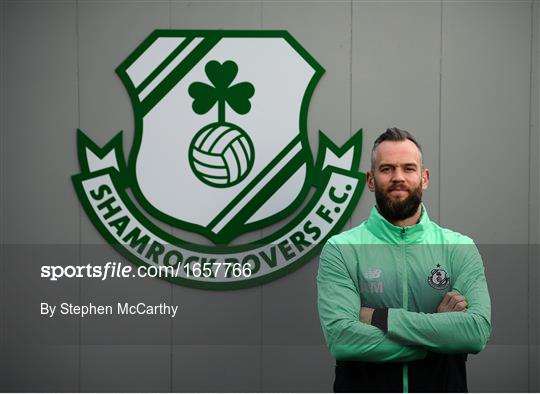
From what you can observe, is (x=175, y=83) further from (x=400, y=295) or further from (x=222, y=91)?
(x=400, y=295)

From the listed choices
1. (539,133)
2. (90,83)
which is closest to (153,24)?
(90,83)

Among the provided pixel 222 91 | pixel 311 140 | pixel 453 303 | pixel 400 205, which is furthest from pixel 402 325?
pixel 222 91

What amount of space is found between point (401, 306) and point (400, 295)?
0.03 metres

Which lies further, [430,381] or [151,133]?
[151,133]

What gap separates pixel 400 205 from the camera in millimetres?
2111

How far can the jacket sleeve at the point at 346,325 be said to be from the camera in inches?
78.7

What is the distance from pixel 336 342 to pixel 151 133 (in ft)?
4.16

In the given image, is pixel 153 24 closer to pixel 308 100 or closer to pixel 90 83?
pixel 90 83

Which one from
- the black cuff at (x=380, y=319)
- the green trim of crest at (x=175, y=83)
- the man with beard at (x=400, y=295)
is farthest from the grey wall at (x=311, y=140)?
the black cuff at (x=380, y=319)

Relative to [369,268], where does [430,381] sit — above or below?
below

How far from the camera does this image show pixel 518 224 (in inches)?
114

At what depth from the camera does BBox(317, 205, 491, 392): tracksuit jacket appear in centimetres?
200

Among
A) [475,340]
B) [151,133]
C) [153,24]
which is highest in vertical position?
[153,24]

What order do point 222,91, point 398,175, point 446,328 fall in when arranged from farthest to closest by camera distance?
point 222,91
point 398,175
point 446,328
